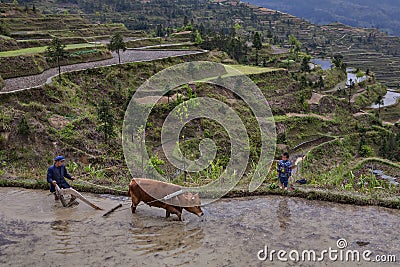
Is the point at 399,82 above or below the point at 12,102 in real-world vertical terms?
below

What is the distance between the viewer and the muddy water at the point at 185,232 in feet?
18.9

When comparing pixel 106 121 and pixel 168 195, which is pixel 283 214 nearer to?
pixel 168 195

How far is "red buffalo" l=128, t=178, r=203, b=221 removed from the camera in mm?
6740

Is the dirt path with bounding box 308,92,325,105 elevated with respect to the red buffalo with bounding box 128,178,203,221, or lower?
lower

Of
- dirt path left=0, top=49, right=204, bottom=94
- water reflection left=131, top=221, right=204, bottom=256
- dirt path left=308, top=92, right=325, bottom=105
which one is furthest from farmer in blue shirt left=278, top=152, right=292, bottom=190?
dirt path left=308, top=92, right=325, bottom=105

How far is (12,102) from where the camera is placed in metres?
18.5

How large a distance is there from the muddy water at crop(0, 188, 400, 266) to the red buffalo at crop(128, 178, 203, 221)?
9.5 inches

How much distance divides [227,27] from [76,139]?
3311 inches

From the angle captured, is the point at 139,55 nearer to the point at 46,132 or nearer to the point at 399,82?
the point at 46,132

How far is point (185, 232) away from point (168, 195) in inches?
26.2

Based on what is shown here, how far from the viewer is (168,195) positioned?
6.67m

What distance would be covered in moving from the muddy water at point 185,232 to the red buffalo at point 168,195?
0.80ft

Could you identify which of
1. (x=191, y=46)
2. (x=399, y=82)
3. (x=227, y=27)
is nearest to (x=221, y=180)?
(x=191, y=46)

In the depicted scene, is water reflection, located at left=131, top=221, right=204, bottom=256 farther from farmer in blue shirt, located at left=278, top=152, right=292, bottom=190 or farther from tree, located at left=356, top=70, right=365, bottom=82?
tree, located at left=356, top=70, right=365, bottom=82
